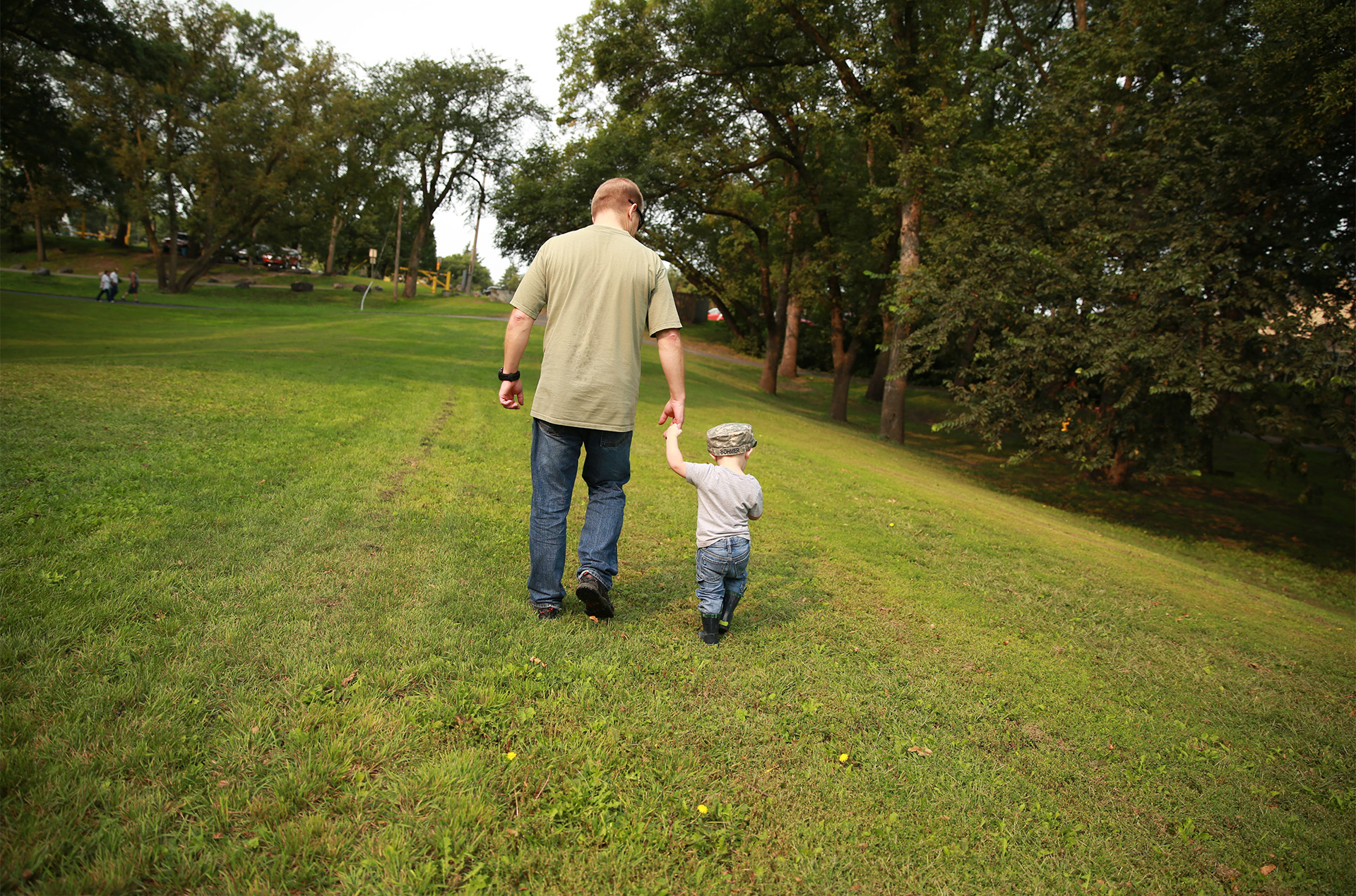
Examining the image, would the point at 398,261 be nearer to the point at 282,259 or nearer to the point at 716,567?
the point at 282,259

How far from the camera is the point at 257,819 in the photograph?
222 centimetres

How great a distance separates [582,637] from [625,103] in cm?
2007

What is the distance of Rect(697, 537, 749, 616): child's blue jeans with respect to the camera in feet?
13.0

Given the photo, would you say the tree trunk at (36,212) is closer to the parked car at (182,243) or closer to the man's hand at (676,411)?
the parked car at (182,243)

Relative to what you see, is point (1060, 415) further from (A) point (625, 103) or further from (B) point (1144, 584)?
(A) point (625, 103)

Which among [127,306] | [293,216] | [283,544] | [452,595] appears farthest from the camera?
[293,216]

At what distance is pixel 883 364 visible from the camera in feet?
93.8

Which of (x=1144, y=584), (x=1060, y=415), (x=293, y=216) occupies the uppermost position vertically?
(x=293, y=216)

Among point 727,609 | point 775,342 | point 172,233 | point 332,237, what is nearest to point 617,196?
point 727,609

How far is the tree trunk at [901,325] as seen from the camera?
1636cm

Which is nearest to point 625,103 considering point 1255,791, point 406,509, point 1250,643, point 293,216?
point 406,509

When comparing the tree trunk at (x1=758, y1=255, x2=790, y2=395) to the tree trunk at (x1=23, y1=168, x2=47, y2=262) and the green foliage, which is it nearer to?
the green foliage

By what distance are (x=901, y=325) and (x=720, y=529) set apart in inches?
634

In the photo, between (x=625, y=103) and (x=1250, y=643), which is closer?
(x=1250, y=643)
